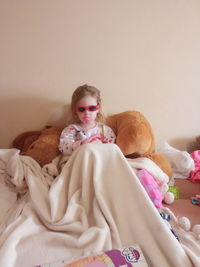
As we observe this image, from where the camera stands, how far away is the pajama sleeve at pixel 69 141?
3.80 ft

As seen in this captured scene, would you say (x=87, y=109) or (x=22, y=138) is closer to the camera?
(x=87, y=109)

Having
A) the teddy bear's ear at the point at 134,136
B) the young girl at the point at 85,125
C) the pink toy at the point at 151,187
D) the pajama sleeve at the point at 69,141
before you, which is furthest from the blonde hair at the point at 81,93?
the pink toy at the point at 151,187

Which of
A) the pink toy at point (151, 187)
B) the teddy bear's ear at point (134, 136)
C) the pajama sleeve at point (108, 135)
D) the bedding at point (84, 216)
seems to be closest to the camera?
the bedding at point (84, 216)

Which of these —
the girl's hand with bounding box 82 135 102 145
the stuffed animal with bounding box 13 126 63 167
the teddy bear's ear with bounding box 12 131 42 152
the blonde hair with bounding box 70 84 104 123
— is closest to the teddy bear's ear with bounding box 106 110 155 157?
the girl's hand with bounding box 82 135 102 145

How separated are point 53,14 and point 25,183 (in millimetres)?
893

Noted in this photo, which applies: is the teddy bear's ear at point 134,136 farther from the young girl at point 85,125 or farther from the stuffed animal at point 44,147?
the stuffed animal at point 44,147

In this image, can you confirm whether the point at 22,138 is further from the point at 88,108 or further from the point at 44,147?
the point at 88,108

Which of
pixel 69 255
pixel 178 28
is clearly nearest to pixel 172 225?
pixel 69 255

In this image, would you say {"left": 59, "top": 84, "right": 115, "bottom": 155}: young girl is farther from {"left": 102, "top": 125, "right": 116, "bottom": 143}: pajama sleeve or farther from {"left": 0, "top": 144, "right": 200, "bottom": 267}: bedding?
{"left": 0, "top": 144, "right": 200, "bottom": 267}: bedding

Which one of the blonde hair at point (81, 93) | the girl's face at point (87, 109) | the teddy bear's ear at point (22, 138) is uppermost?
the blonde hair at point (81, 93)

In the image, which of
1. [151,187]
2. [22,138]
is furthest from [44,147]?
[151,187]

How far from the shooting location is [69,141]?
1.18 meters

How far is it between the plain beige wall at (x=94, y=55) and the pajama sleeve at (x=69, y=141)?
141 millimetres

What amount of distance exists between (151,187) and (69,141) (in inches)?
19.0
